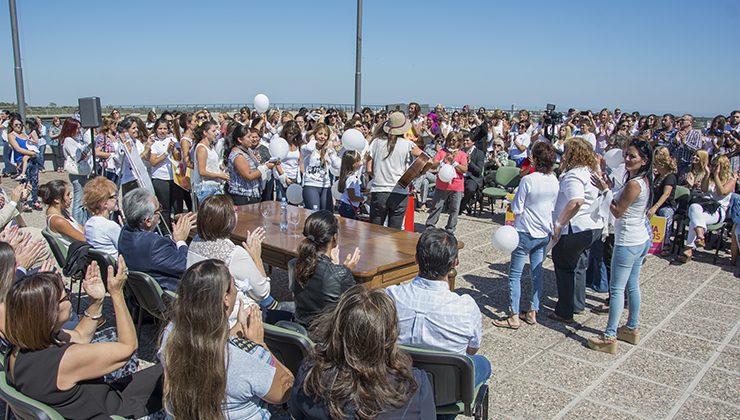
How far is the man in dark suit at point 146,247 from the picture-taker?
3643 millimetres

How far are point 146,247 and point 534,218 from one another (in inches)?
117

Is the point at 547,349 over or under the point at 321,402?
under

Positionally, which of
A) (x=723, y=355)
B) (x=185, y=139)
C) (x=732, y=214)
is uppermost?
(x=185, y=139)

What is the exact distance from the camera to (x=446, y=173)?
23.2 ft

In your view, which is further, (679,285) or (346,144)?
(346,144)

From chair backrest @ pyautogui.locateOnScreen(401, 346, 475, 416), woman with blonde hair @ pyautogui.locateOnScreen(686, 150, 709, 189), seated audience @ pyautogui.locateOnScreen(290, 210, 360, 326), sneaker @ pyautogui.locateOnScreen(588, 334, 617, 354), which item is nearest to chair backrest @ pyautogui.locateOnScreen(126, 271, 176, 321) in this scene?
seated audience @ pyautogui.locateOnScreen(290, 210, 360, 326)

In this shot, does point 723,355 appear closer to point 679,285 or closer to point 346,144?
point 679,285

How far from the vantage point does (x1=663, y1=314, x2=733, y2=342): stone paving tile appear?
4.64m

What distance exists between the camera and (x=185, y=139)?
7.17 metres

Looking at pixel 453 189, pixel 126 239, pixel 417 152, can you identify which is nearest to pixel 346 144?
pixel 417 152

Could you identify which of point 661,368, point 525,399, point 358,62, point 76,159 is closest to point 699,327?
point 661,368

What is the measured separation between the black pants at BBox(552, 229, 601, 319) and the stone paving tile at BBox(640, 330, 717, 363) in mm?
649

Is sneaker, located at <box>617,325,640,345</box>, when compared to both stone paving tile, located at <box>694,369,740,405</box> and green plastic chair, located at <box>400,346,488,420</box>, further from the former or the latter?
green plastic chair, located at <box>400,346,488,420</box>

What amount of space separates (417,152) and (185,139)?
3.13m
